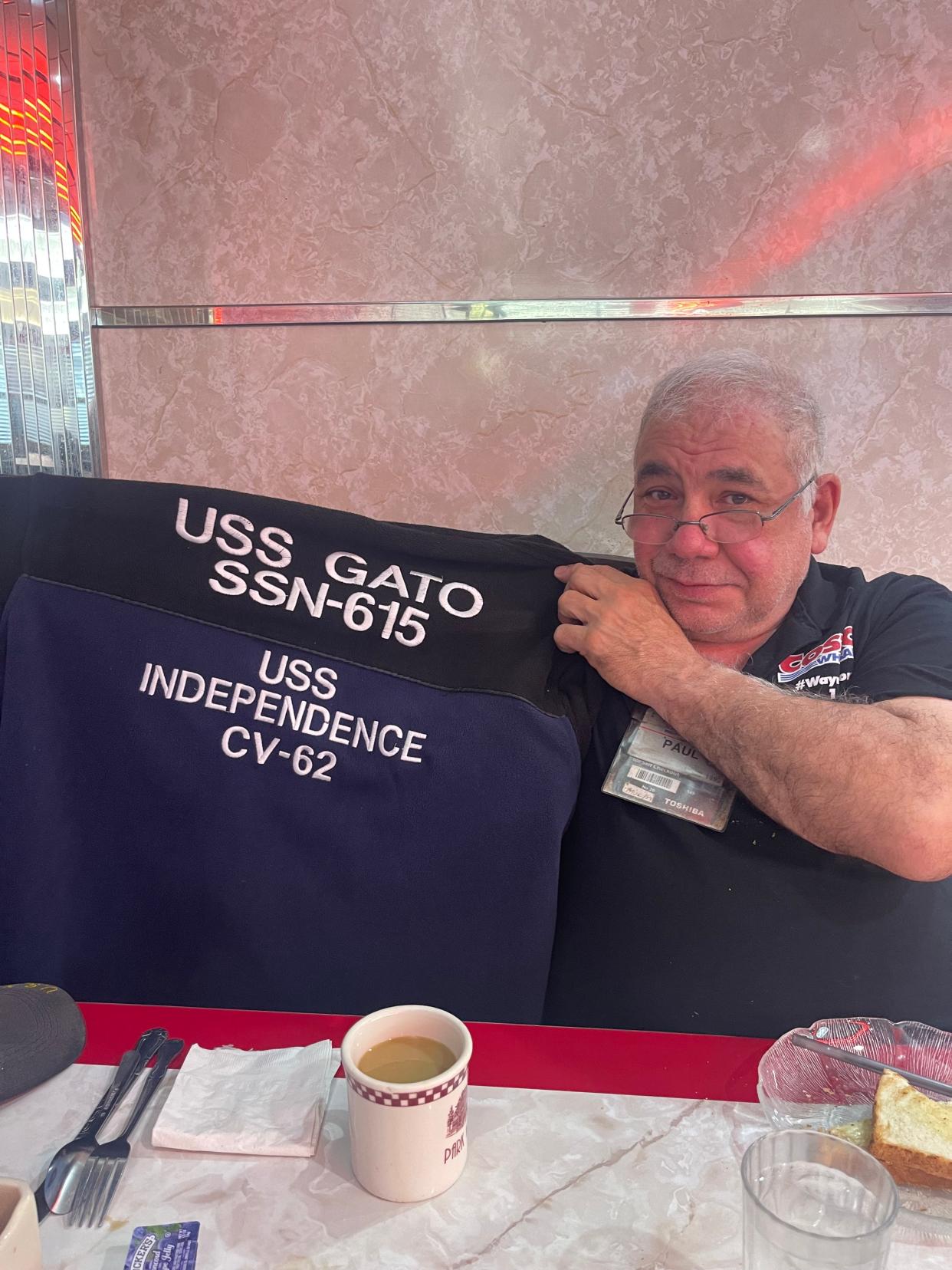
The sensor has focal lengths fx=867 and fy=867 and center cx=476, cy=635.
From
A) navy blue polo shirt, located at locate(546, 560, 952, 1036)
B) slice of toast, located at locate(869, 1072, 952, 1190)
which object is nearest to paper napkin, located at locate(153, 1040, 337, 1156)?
slice of toast, located at locate(869, 1072, 952, 1190)

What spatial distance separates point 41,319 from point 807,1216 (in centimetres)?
196

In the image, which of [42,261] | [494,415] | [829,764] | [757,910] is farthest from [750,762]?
[42,261]

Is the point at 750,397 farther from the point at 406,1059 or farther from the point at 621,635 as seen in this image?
the point at 406,1059

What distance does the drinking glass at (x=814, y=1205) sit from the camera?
585mm

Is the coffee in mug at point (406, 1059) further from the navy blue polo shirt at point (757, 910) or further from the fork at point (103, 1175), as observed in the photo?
the navy blue polo shirt at point (757, 910)

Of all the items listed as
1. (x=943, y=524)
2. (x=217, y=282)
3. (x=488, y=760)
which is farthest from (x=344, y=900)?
(x=943, y=524)

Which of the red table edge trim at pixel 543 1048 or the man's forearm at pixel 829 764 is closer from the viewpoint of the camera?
the red table edge trim at pixel 543 1048

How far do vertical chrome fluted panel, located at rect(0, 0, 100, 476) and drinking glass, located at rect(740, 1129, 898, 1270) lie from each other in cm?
179

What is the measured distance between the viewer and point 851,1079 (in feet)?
2.84

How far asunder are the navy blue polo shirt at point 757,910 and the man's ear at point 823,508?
17cm

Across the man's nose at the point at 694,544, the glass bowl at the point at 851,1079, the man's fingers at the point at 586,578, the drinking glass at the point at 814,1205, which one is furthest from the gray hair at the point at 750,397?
the drinking glass at the point at 814,1205

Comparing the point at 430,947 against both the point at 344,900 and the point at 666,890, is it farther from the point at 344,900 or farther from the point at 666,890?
the point at 666,890

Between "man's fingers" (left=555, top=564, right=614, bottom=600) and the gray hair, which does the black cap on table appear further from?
the gray hair

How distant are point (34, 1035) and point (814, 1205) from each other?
2.44ft
